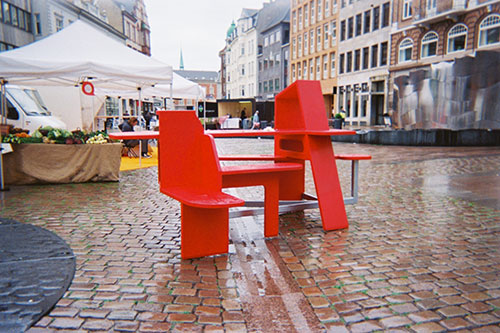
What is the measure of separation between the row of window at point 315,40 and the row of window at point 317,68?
1147mm

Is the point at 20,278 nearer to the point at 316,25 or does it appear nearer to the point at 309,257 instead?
the point at 309,257

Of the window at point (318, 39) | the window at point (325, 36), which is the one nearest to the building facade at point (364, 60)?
the window at point (325, 36)

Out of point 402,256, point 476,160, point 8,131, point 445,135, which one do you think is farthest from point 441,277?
point 445,135

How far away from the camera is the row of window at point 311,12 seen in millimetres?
46000

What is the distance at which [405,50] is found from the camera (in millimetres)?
33719

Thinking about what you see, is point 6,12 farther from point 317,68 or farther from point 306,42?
point 306,42

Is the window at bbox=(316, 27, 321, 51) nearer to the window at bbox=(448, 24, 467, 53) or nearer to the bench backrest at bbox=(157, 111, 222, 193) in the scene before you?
the window at bbox=(448, 24, 467, 53)

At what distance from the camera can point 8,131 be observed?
28.0ft

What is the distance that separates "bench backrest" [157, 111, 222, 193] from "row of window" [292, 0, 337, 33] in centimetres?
4542

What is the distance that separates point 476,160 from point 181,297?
11.8 meters

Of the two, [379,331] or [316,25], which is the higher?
[316,25]

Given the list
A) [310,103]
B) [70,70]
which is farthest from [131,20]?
[310,103]

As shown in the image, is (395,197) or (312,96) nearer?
(312,96)

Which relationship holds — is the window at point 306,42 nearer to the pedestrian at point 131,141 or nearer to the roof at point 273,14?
the roof at point 273,14
